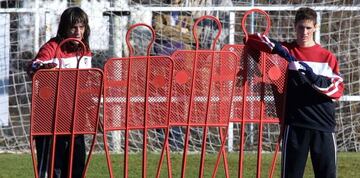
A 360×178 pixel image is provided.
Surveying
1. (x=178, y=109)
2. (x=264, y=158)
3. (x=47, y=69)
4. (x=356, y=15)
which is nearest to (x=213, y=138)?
(x=264, y=158)

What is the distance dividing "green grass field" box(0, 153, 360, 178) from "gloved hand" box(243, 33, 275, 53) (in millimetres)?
2760

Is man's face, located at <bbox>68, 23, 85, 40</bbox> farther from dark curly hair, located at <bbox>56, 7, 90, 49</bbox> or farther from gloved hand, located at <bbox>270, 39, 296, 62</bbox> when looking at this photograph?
gloved hand, located at <bbox>270, 39, 296, 62</bbox>

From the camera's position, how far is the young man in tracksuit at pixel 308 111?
7668 millimetres

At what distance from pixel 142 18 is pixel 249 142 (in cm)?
198

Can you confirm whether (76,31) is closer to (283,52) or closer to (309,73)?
(283,52)

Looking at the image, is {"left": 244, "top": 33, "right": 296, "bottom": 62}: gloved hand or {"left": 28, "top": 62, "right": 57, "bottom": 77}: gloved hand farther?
{"left": 244, "top": 33, "right": 296, "bottom": 62}: gloved hand

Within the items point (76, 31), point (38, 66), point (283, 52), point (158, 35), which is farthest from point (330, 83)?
point (158, 35)

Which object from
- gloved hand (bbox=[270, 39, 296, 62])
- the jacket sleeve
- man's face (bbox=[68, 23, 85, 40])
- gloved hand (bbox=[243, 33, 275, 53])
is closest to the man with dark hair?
man's face (bbox=[68, 23, 85, 40])

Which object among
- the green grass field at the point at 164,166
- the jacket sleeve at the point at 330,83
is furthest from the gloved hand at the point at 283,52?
the green grass field at the point at 164,166

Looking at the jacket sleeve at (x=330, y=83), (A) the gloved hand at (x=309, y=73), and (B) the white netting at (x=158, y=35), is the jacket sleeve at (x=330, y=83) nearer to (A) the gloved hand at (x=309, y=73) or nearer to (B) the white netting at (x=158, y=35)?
(A) the gloved hand at (x=309, y=73)

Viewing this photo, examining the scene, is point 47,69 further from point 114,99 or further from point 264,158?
point 264,158

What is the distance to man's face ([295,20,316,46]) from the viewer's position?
7695mm

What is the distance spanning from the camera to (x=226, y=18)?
12.9 m

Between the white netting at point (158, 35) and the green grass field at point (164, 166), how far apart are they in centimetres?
62
